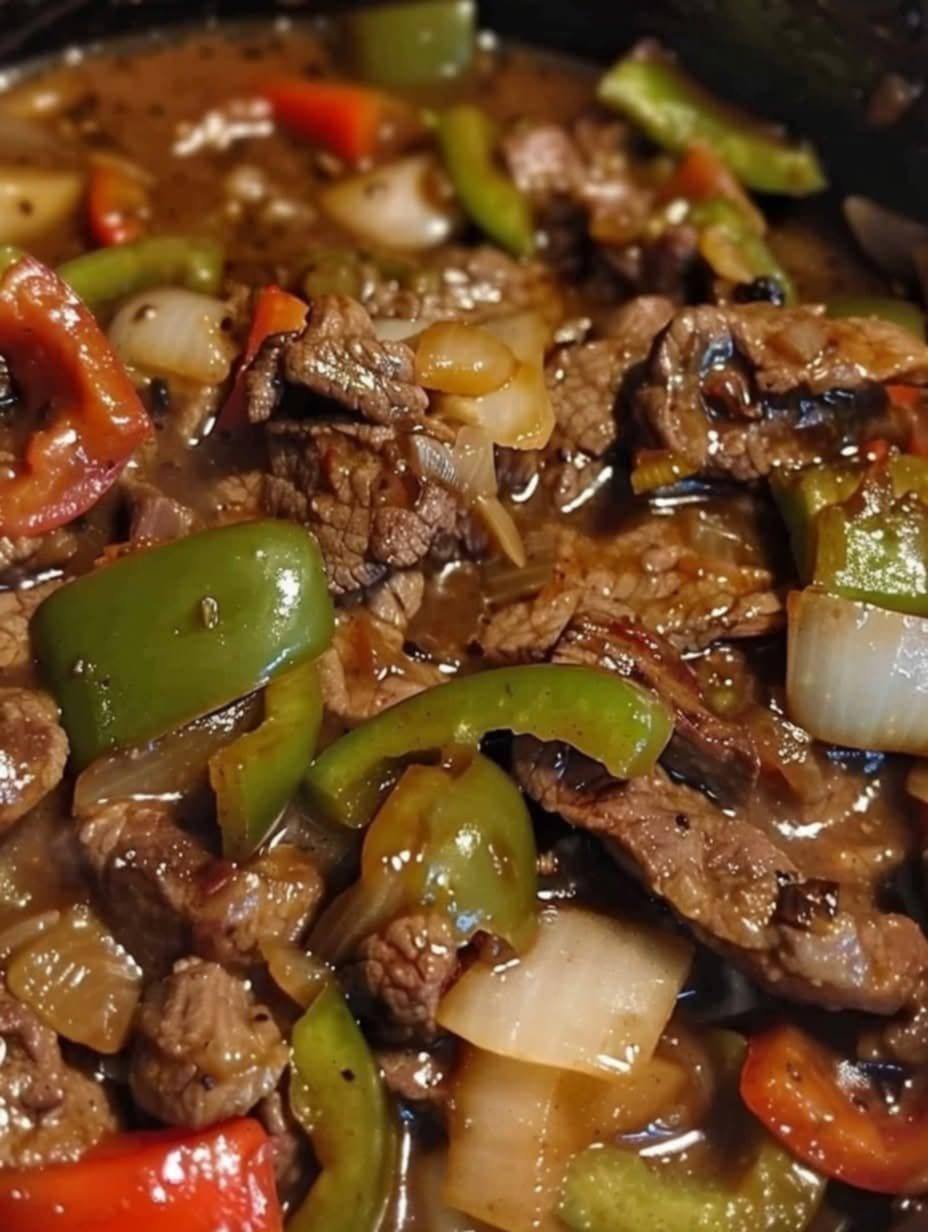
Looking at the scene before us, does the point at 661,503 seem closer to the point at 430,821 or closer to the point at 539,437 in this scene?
the point at 539,437

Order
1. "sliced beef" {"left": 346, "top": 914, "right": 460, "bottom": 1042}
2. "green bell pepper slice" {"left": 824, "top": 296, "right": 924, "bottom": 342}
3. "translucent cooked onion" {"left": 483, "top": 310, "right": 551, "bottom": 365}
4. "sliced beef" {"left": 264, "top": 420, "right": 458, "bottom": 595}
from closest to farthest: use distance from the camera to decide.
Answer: "sliced beef" {"left": 346, "top": 914, "right": 460, "bottom": 1042} < "sliced beef" {"left": 264, "top": 420, "right": 458, "bottom": 595} < "translucent cooked onion" {"left": 483, "top": 310, "right": 551, "bottom": 365} < "green bell pepper slice" {"left": 824, "top": 296, "right": 924, "bottom": 342}

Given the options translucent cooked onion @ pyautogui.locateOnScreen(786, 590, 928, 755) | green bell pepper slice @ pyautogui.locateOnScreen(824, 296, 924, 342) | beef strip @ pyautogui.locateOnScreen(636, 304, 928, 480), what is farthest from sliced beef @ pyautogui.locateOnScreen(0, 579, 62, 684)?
green bell pepper slice @ pyautogui.locateOnScreen(824, 296, 924, 342)

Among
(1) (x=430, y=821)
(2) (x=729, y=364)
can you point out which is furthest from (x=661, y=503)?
(1) (x=430, y=821)

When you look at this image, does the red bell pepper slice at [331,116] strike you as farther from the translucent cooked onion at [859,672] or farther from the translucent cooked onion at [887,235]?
the translucent cooked onion at [859,672]

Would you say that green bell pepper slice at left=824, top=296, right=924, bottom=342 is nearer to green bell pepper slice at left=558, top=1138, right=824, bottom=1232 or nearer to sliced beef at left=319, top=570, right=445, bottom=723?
sliced beef at left=319, top=570, right=445, bottom=723

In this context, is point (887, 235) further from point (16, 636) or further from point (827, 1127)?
point (16, 636)

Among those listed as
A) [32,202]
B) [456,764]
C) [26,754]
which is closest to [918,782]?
[456,764]

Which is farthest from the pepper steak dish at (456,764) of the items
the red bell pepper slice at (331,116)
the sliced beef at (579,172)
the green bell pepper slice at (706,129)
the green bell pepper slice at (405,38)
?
the green bell pepper slice at (405,38)
